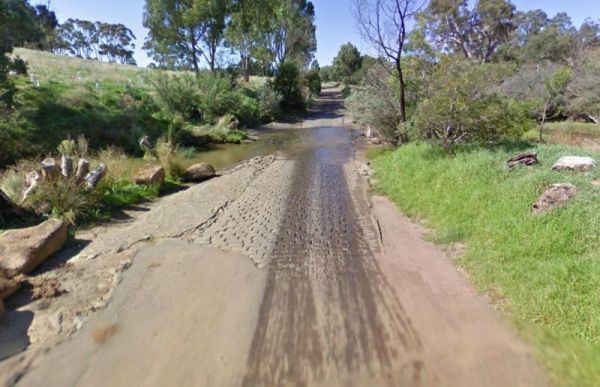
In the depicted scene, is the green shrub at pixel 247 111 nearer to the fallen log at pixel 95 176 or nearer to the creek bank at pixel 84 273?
the fallen log at pixel 95 176

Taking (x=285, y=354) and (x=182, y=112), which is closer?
(x=285, y=354)

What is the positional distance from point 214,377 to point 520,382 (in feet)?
8.15

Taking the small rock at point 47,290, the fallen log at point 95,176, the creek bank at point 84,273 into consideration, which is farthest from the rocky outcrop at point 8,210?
the small rock at point 47,290

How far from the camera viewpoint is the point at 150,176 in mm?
7668

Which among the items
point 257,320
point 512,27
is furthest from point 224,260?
point 512,27

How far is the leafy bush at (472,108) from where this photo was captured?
7.60m

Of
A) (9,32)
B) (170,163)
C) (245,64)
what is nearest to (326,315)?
(170,163)

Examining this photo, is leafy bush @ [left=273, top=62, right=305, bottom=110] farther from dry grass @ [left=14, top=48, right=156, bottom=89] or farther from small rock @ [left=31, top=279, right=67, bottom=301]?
small rock @ [left=31, top=279, right=67, bottom=301]

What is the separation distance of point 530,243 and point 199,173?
787 cm

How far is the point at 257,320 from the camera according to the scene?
10.9 ft

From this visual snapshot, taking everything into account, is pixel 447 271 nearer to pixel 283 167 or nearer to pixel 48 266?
pixel 48 266

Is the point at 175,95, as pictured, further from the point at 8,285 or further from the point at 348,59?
the point at 348,59

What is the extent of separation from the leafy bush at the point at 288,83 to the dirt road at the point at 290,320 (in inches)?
970

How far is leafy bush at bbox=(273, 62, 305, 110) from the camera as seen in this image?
92.4ft
